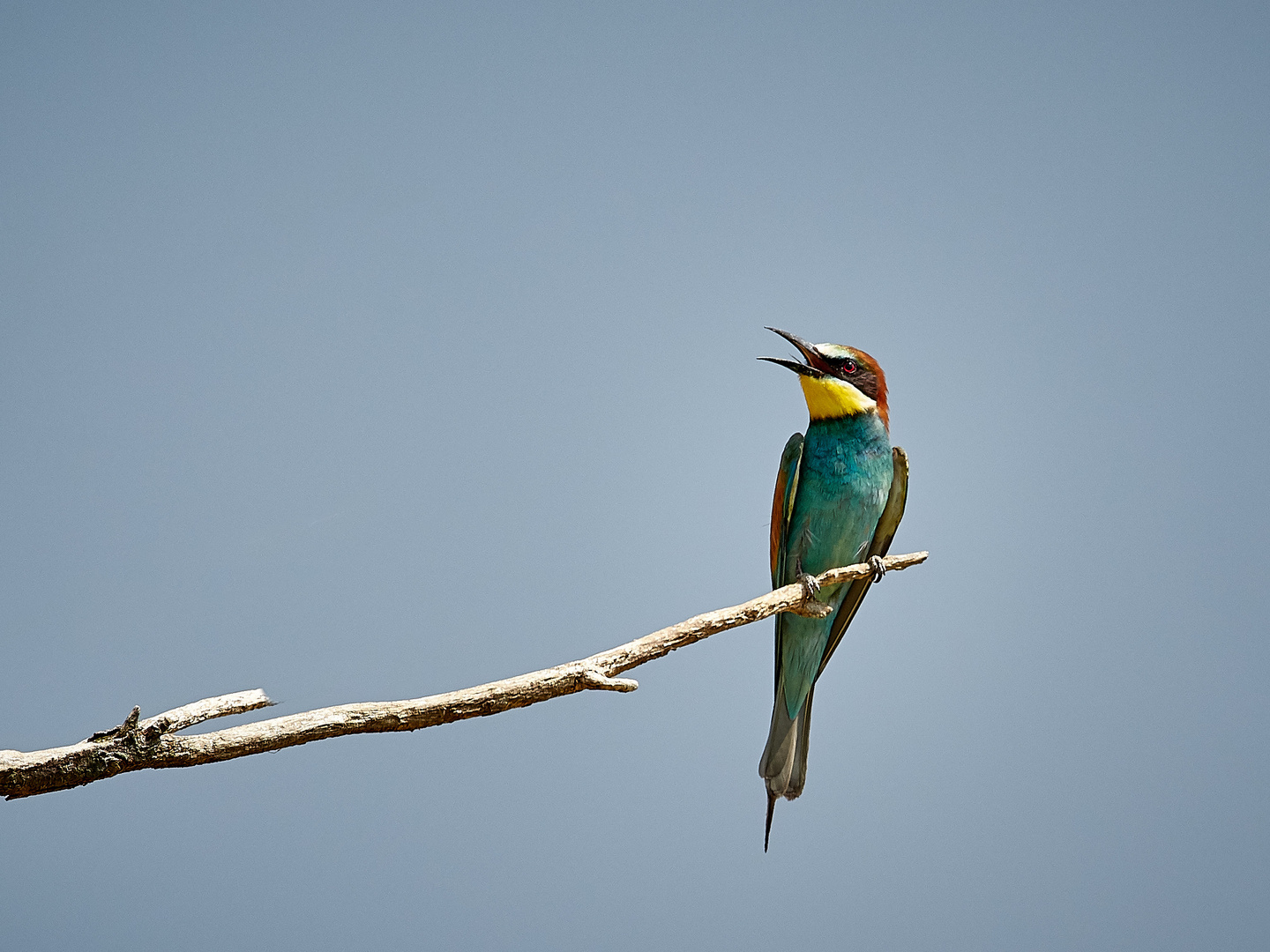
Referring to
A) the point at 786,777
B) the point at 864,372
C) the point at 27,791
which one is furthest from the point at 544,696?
the point at 864,372

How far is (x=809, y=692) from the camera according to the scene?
296 centimetres

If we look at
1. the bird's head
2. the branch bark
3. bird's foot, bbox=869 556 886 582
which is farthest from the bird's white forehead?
the branch bark

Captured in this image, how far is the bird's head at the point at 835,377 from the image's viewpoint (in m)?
2.80

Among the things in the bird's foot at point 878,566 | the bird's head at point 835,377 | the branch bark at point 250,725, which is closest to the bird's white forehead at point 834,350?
the bird's head at point 835,377

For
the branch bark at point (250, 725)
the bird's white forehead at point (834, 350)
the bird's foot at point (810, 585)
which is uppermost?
the bird's white forehead at point (834, 350)

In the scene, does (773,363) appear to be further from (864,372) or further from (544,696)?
(544,696)

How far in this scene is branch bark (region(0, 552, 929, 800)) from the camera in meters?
1.62

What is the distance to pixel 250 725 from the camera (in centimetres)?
170

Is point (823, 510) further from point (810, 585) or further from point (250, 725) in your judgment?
point (250, 725)

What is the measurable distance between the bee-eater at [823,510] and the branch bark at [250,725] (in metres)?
1.11

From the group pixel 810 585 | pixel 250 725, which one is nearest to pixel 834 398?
pixel 810 585

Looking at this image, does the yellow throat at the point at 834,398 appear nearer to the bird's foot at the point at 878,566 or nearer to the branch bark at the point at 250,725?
the bird's foot at the point at 878,566

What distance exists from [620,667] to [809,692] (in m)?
1.24

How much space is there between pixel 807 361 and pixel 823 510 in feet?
1.49
